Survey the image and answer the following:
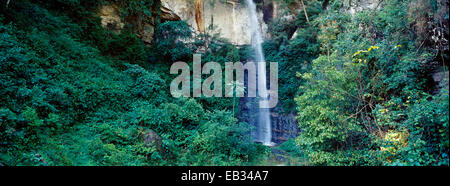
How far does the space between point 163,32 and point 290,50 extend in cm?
901

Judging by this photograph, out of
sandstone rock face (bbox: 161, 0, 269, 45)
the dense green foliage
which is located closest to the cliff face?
sandstone rock face (bbox: 161, 0, 269, 45)

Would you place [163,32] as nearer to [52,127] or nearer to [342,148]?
[52,127]

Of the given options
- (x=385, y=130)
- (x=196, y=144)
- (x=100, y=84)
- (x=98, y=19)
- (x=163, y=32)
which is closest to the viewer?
(x=385, y=130)

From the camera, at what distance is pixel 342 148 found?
7.30 metres

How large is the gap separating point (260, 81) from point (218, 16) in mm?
7255

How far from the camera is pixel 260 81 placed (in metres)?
16.7

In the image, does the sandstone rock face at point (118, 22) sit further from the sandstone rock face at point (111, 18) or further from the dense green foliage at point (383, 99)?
the dense green foliage at point (383, 99)

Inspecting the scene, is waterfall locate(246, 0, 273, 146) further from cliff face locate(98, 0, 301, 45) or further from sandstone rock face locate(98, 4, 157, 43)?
sandstone rock face locate(98, 4, 157, 43)

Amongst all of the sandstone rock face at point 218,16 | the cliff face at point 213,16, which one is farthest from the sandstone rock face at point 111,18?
the sandstone rock face at point 218,16

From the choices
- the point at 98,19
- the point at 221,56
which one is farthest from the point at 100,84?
the point at 221,56

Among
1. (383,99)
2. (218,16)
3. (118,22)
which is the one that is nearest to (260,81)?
(218,16)

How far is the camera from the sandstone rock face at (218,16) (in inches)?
647

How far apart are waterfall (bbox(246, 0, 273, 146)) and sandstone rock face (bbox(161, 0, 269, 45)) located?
0.52m

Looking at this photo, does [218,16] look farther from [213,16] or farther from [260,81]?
[260,81]
